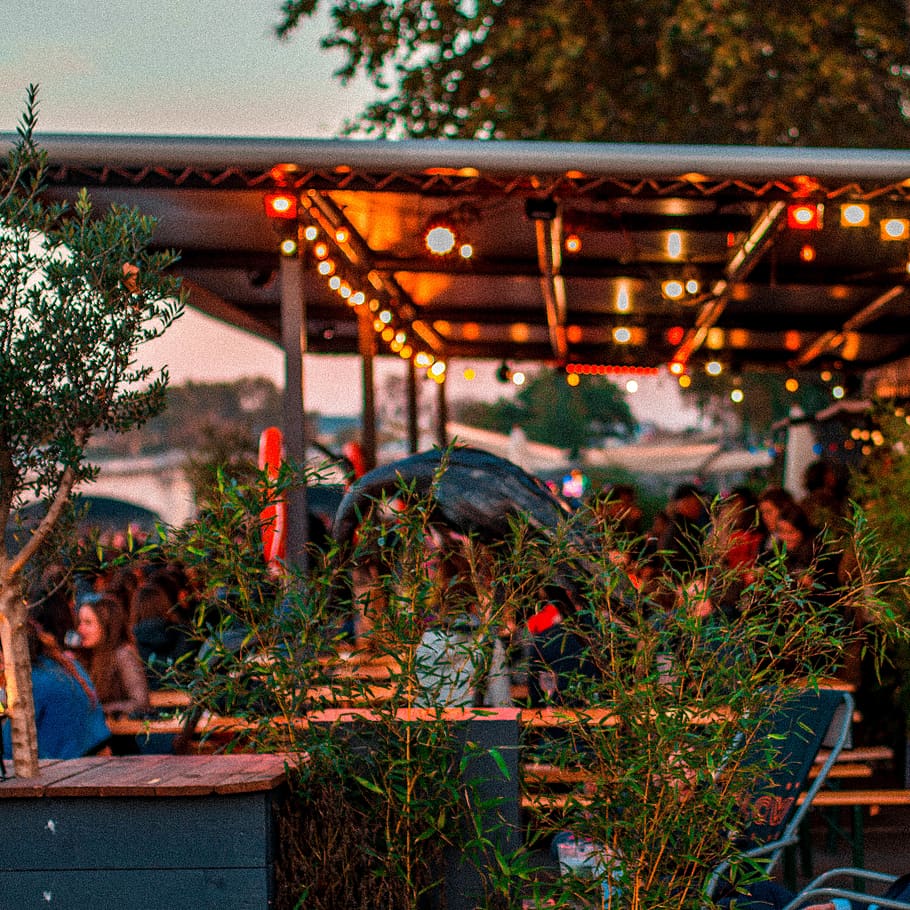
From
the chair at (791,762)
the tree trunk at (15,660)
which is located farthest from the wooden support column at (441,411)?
the tree trunk at (15,660)

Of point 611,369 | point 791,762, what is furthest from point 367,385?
point 791,762

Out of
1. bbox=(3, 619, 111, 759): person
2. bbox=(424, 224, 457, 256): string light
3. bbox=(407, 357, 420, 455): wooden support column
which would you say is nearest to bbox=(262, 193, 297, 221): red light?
bbox=(424, 224, 457, 256): string light

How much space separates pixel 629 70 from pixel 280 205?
9.26m

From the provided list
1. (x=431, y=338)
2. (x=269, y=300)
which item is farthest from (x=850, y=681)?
(x=431, y=338)

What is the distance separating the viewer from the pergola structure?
226 inches

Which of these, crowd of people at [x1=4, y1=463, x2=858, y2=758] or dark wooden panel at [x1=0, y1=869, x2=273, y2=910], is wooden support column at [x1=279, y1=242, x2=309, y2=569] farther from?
dark wooden panel at [x1=0, y1=869, x2=273, y2=910]

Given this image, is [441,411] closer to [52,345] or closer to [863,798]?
[863,798]

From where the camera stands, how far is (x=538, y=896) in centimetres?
283

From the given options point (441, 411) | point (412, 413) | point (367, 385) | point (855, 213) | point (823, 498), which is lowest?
point (823, 498)

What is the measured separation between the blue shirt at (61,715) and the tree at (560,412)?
4152 centimetres

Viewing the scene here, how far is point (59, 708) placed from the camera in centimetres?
484

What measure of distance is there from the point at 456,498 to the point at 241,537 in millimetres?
1465

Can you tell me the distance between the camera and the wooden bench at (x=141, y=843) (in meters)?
2.86

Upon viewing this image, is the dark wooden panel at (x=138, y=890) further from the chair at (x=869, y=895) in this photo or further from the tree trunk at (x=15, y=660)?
the chair at (x=869, y=895)
